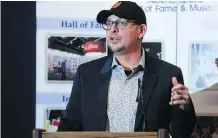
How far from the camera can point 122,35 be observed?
195 cm

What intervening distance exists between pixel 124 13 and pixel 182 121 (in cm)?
59

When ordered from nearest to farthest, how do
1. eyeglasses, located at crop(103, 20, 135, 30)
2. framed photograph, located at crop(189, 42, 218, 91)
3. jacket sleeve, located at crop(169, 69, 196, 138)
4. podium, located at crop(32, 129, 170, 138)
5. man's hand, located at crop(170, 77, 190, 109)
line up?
podium, located at crop(32, 129, 170, 138)
man's hand, located at crop(170, 77, 190, 109)
jacket sleeve, located at crop(169, 69, 196, 138)
eyeglasses, located at crop(103, 20, 135, 30)
framed photograph, located at crop(189, 42, 218, 91)

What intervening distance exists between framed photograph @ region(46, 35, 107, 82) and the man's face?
1.93 feet

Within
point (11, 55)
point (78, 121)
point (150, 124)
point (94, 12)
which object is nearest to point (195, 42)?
point (94, 12)

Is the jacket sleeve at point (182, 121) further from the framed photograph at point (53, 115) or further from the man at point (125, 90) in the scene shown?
the framed photograph at point (53, 115)

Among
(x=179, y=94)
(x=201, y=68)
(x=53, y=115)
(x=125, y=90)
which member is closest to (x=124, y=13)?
(x=125, y=90)

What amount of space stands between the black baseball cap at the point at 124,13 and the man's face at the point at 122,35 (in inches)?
1.1

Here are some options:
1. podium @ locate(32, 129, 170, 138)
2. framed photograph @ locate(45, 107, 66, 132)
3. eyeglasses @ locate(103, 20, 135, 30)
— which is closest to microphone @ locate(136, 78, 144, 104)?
eyeglasses @ locate(103, 20, 135, 30)

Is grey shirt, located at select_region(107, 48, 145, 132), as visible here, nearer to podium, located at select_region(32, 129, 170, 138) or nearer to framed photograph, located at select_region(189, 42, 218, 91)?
podium, located at select_region(32, 129, 170, 138)

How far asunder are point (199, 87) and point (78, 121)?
0.95m

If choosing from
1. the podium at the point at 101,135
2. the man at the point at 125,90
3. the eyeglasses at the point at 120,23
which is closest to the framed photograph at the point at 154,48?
the man at the point at 125,90

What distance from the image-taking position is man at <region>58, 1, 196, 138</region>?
1.89m

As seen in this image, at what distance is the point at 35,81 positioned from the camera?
8.57 ft

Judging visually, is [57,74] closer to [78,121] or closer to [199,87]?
[78,121]
